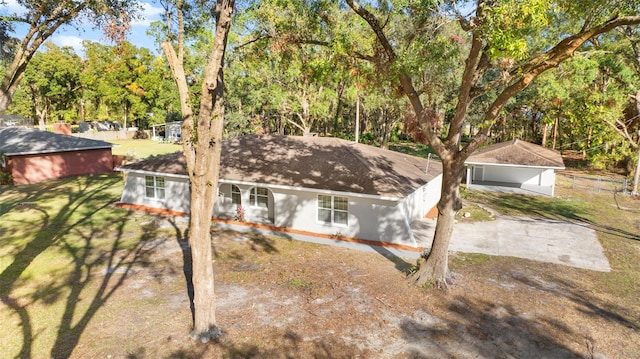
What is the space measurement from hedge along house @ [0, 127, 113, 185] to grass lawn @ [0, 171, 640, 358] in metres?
13.6

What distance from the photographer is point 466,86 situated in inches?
432

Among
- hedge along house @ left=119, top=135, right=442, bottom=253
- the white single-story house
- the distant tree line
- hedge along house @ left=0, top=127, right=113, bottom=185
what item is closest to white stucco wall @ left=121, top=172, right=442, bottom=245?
hedge along house @ left=119, top=135, right=442, bottom=253

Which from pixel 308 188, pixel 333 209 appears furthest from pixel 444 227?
pixel 308 188

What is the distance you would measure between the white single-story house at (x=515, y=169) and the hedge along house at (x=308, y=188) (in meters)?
7.54

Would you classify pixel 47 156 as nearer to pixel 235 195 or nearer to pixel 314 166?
pixel 235 195

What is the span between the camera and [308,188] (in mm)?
17172

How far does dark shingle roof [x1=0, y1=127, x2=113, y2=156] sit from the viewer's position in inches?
1117

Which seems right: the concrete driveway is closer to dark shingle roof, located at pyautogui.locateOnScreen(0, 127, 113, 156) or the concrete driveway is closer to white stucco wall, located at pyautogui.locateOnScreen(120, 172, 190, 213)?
white stucco wall, located at pyautogui.locateOnScreen(120, 172, 190, 213)

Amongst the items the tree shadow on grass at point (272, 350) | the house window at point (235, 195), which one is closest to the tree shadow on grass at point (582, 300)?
the tree shadow on grass at point (272, 350)

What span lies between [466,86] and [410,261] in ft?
23.0

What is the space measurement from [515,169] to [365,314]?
83.9 feet

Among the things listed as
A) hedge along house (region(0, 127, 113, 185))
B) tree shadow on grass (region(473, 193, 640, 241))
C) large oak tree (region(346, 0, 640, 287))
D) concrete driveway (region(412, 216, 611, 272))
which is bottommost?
concrete driveway (region(412, 216, 611, 272))

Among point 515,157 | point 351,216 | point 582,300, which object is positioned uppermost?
point 515,157

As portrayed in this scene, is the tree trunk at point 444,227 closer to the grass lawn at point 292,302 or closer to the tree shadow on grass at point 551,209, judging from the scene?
the grass lawn at point 292,302
